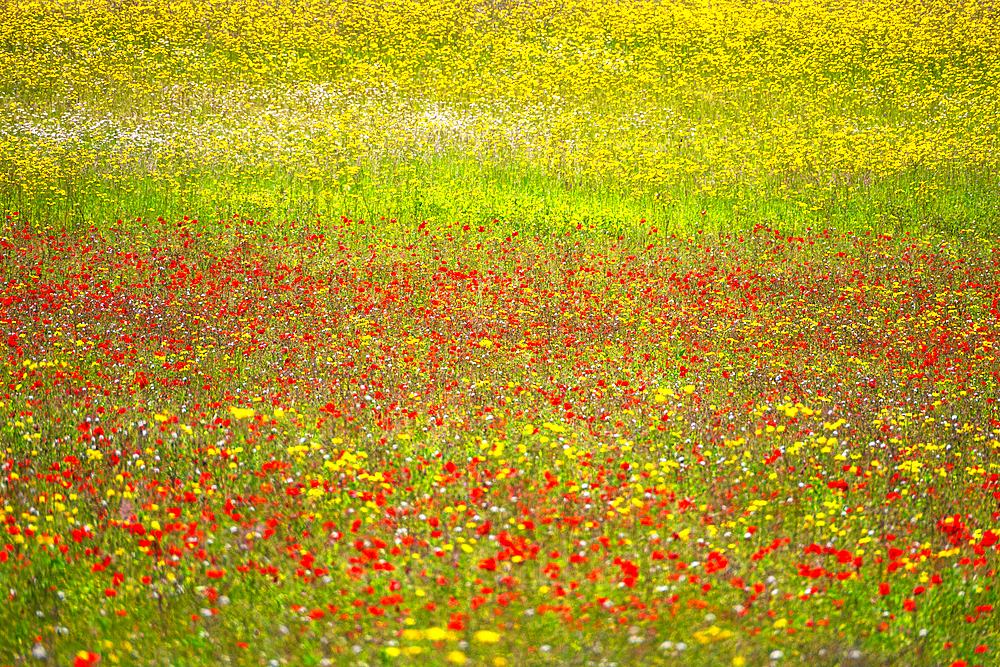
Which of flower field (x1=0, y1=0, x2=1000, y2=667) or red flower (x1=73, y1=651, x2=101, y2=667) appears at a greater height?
red flower (x1=73, y1=651, x2=101, y2=667)

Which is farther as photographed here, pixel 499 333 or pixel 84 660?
pixel 499 333

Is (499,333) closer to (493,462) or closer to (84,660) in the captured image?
(493,462)

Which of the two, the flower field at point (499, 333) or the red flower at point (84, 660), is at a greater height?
the red flower at point (84, 660)

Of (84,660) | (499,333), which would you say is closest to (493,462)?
(84,660)

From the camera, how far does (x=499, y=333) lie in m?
11.7

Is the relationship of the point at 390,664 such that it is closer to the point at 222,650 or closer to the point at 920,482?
the point at 222,650

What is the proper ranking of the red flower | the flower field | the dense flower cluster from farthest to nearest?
the flower field
the dense flower cluster
the red flower

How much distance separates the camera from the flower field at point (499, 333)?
192 inches

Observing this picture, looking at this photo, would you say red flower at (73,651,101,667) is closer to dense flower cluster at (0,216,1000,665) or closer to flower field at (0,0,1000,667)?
flower field at (0,0,1000,667)

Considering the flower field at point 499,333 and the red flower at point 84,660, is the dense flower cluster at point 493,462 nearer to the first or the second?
the flower field at point 499,333

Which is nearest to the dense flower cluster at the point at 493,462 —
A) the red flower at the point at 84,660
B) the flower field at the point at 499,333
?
the flower field at the point at 499,333

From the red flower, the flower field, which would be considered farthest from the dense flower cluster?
the red flower

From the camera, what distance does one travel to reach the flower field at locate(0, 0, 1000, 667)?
4.87 meters

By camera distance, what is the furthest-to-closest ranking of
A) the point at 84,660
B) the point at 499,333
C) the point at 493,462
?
1. the point at 499,333
2. the point at 493,462
3. the point at 84,660
